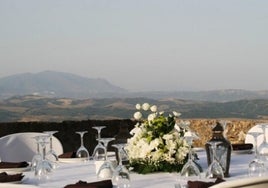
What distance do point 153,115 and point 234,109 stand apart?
9341 mm

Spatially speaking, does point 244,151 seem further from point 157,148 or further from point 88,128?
point 88,128

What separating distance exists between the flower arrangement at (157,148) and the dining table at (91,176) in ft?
0.20

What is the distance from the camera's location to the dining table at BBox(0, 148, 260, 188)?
4.24 meters

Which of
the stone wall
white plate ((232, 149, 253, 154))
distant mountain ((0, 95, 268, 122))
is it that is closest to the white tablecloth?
white plate ((232, 149, 253, 154))

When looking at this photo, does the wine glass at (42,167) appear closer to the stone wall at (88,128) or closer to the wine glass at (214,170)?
the wine glass at (214,170)

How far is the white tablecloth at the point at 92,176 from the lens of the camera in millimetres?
4230

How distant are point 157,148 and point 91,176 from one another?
479mm

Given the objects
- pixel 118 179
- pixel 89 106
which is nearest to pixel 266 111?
pixel 89 106

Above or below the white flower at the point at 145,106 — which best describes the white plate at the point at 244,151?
below

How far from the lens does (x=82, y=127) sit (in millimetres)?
13328

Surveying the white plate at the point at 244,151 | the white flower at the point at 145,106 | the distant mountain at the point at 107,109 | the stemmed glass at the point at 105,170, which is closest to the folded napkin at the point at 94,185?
the stemmed glass at the point at 105,170

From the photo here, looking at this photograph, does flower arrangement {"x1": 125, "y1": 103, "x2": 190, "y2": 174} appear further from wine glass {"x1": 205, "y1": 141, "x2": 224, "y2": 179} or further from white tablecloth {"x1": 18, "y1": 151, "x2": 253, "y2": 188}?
wine glass {"x1": 205, "y1": 141, "x2": 224, "y2": 179}

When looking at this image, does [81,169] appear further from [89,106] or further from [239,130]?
[89,106]

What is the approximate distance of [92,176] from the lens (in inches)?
183
